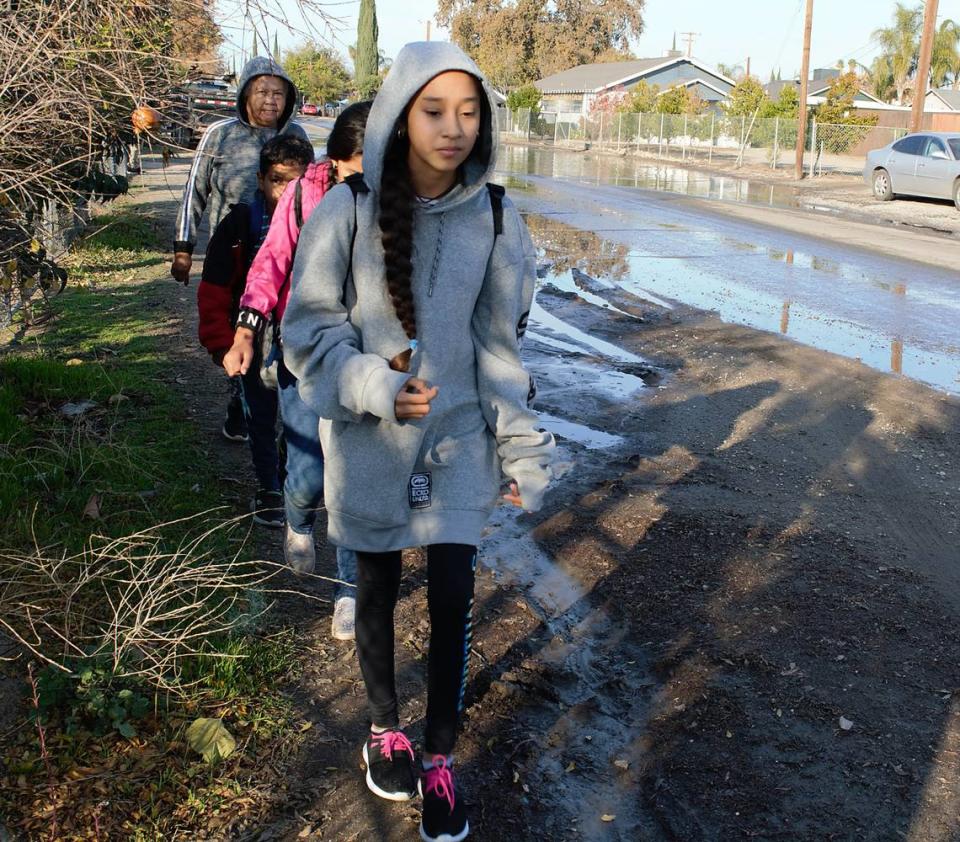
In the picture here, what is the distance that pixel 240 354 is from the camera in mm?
3816

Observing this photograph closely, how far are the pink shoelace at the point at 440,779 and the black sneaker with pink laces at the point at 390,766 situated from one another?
13cm

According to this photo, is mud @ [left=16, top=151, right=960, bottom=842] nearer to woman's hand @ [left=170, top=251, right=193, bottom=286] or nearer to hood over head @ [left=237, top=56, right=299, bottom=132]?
woman's hand @ [left=170, top=251, right=193, bottom=286]

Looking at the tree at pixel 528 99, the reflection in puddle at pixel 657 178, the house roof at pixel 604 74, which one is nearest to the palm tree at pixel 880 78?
the house roof at pixel 604 74

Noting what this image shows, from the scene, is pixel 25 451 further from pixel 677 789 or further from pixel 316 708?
pixel 677 789

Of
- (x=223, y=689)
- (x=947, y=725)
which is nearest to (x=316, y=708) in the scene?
(x=223, y=689)

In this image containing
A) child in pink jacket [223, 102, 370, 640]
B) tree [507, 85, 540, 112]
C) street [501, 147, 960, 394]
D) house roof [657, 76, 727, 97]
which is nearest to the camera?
child in pink jacket [223, 102, 370, 640]

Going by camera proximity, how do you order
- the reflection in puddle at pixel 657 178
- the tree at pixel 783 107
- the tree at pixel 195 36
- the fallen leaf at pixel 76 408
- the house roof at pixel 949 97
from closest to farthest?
the tree at pixel 195 36 < the fallen leaf at pixel 76 408 < the reflection in puddle at pixel 657 178 < the tree at pixel 783 107 < the house roof at pixel 949 97

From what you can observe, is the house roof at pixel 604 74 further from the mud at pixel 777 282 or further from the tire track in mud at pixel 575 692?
the tire track in mud at pixel 575 692

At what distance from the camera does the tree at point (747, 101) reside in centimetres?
4550

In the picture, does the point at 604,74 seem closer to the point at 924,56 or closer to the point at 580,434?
the point at 924,56

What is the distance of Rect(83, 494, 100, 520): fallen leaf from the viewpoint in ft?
13.7

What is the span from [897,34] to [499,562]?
303ft

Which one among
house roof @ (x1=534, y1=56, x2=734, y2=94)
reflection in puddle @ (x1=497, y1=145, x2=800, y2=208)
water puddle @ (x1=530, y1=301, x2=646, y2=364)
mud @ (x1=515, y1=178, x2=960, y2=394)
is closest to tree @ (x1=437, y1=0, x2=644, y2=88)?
house roof @ (x1=534, y1=56, x2=734, y2=94)

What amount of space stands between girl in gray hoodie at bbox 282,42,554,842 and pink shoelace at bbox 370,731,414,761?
0.48 ft
